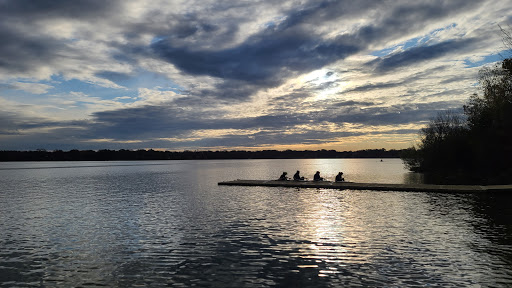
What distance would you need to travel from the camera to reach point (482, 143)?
225 ft

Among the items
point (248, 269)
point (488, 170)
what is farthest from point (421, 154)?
point (248, 269)

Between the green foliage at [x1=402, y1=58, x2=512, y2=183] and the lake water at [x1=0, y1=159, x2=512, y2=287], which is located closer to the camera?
the lake water at [x1=0, y1=159, x2=512, y2=287]

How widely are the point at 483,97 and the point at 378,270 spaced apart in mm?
72495

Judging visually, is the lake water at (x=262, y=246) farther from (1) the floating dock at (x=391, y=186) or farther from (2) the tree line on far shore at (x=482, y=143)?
(2) the tree line on far shore at (x=482, y=143)

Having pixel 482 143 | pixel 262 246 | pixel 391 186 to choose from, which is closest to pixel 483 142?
pixel 482 143

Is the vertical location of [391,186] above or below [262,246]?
above

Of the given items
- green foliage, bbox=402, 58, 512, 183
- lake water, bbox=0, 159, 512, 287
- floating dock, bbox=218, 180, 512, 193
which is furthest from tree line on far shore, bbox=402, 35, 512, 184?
lake water, bbox=0, 159, 512, 287

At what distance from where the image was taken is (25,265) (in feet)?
51.5

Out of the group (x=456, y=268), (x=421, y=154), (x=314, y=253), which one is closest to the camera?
(x=456, y=268)

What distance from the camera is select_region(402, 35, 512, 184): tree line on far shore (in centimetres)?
6072

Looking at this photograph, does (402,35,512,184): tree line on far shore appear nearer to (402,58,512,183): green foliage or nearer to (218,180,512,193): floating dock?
(402,58,512,183): green foliage

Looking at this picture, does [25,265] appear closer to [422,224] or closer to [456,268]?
[456,268]

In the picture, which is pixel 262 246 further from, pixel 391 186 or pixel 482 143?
pixel 482 143

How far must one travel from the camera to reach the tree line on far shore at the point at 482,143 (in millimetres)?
60719
